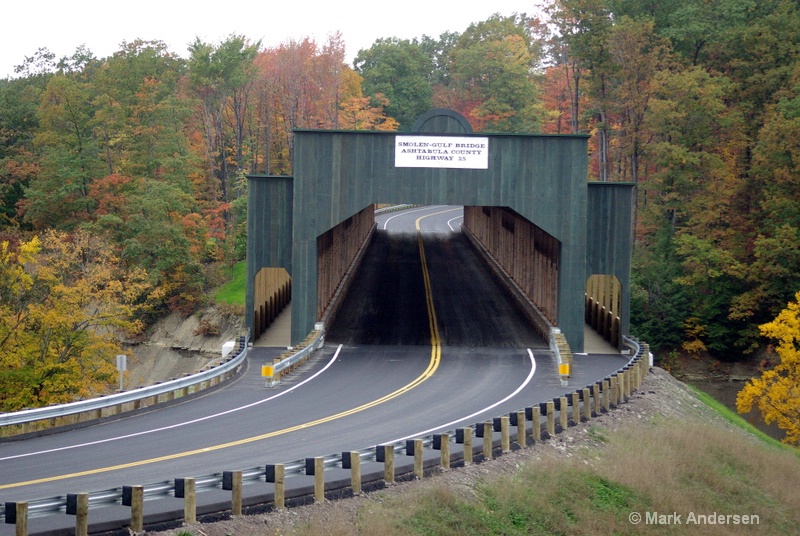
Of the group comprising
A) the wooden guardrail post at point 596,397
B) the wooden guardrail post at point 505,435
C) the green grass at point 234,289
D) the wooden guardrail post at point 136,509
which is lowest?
the green grass at point 234,289

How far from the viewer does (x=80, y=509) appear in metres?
12.3

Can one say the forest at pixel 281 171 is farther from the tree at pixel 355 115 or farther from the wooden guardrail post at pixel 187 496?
the wooden guardrail post at pixel 187 496

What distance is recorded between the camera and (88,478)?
50.9 ft

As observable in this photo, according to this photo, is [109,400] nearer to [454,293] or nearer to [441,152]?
[441,152]

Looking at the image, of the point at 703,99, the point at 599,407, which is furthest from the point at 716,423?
the point at 703,99

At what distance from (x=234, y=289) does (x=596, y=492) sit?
4205 cm

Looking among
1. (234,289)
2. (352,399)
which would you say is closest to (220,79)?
(234,289)

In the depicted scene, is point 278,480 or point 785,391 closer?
A: point 278,480

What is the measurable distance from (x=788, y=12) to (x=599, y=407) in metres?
44.9

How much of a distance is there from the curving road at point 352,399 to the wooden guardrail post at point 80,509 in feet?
1.86

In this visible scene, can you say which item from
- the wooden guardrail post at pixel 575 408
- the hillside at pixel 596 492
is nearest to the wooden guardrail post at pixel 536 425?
the hillside at pixel 596 492

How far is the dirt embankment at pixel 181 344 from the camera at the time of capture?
52938 millimetres

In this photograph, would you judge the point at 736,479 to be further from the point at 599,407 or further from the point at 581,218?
the point at 581,218

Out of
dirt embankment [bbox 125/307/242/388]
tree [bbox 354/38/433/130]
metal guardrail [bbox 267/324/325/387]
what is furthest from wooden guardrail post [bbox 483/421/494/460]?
tree [bbox 354/38/433/130]
